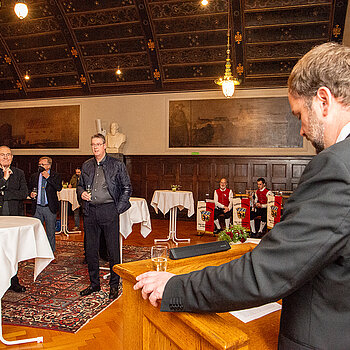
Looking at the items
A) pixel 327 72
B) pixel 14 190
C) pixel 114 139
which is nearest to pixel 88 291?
pixel 14 190

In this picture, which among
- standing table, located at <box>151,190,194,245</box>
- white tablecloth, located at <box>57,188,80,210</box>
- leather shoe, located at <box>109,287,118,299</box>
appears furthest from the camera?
white tablecloth, located at <box>57,188,80,210</box>

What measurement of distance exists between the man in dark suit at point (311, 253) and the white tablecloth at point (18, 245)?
2.62m

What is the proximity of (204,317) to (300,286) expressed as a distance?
1.13 ft

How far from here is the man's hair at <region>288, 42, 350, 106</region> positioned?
107cm

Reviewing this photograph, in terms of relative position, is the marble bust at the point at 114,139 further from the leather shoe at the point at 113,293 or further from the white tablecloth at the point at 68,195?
the leather shoe at the point at 113,293

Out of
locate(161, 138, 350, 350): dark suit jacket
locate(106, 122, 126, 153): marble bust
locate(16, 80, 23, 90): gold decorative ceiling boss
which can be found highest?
locate(16, 80, 23, 90): gold decorative ceiling boss

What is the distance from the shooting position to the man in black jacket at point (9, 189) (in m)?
4.82

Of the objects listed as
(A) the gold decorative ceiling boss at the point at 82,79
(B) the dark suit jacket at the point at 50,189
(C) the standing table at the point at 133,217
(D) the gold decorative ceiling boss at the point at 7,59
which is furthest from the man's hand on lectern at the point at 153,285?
(D) the gold decorative ceiling boss at the point at 7,59

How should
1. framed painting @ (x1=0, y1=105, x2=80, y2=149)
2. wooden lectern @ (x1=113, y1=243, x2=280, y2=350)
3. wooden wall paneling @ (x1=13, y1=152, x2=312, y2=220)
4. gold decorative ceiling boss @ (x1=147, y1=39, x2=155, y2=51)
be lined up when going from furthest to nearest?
framed painting @ (x1=0, y1=105, x2=80, y2=149) < wooden wall paneling @ (x1=13, y1=152, x2=312, y2=220) < gold decorative ceiling boss @ (x1=147, y1=39, x2=155, y2=51) < wooden lectern @ (x1=113, y1=243, x2=280, y2=350)

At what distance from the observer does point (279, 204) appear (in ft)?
26.9

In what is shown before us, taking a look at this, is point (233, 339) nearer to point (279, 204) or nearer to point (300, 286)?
point (300, 286)

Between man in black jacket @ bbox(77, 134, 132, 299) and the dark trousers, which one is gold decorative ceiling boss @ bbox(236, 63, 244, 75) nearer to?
man in black jacket @ bbox(77, 134, 132, 299)

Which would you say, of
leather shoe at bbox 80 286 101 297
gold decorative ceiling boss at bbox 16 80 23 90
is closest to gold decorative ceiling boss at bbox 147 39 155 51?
gold decorative ceiling boss at bbox 16 80 23 90

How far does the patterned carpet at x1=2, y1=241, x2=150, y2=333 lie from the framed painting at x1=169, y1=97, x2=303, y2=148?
692 cm
